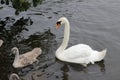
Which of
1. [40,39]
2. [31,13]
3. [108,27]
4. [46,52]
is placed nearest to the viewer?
[46,52]

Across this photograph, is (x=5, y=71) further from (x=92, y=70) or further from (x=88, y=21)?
(x=88, y=21)

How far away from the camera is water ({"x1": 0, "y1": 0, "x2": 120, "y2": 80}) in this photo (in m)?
11.6

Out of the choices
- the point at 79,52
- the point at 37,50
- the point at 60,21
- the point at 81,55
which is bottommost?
the point at 81,55

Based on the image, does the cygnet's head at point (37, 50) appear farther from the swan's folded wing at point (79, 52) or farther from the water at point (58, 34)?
the swan's folded wing at point (79, 52)

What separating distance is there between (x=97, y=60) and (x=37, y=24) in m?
3.29

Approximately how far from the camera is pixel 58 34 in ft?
45.5

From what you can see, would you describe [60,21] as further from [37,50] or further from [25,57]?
[25,57]

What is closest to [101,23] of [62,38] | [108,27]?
[108,27]

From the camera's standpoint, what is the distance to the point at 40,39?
44.3 ft

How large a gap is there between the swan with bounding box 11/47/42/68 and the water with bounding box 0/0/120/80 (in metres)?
0.15

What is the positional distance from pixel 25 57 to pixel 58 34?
86.0 inches

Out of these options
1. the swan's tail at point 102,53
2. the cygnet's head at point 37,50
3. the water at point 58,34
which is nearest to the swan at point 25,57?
the cygnet's head at point 37,50

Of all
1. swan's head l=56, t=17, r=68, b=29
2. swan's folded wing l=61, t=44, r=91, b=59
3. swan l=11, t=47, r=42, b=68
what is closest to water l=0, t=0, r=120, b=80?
swan l=11, t=47, r=42, b=68

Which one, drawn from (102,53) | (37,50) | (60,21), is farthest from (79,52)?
(37,50)
